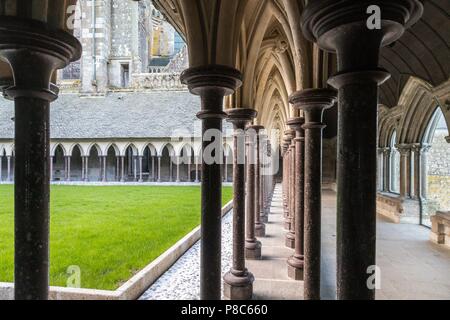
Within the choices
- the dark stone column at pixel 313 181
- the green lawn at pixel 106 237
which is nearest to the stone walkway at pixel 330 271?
the green lawn at pixel 106 237

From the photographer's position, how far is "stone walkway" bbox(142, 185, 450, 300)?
15.5 feet

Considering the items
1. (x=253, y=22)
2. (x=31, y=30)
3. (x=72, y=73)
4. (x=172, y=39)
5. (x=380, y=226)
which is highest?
(x=172, y=39)

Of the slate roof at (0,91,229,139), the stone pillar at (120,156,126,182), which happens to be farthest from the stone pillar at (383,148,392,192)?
the stone pillar at (120,156,126,182)

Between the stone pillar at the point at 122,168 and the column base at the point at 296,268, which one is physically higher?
the stone pillar at the point at 122,168

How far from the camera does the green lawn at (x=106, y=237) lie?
536cm

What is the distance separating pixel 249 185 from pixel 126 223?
15.2 feet

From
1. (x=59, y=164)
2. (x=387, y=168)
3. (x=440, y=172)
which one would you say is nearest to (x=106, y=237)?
(x=387, y=168)

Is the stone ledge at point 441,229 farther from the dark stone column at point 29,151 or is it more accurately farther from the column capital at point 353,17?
the dark stone column at point 29,151

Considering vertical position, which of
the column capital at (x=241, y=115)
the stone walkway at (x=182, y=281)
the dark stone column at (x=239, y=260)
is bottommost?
the stone walkway at (x=182, y=281)

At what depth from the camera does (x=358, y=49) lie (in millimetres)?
1869

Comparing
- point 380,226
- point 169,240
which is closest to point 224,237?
point 169,240

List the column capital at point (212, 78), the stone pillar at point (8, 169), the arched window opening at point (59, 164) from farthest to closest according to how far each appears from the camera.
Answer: the arched window opening at point (59, 164), the stone pillar at point (8, 169), the column capital at point (212, 78)

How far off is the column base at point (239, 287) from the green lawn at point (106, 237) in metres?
1.66
